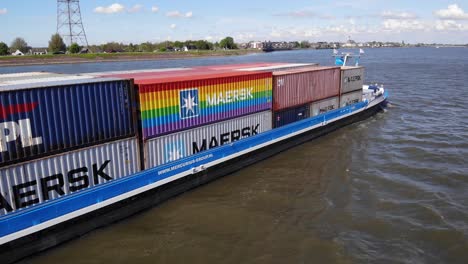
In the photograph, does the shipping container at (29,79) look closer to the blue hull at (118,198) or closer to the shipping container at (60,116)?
the shipping container at (60,116)

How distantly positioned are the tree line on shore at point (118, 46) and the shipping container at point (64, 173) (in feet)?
390

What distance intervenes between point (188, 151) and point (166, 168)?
1700 millimetres

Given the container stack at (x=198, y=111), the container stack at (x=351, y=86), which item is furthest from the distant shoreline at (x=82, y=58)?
the container stack at (x=198, y=111)

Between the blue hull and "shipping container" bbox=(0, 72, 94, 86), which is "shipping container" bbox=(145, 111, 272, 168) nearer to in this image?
the blue hull

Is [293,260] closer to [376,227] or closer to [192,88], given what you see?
[376,227]

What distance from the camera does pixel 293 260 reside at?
10.2 meters

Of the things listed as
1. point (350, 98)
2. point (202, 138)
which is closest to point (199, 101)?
point (202, 138)

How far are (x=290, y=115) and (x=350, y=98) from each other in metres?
8.37

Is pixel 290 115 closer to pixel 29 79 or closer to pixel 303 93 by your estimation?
pixel 303 93

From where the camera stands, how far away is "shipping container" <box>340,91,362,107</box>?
997 inches

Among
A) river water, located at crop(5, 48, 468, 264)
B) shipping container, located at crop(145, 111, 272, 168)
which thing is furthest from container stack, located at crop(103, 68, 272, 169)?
river water, located at crop(5, 48, 468, 264)

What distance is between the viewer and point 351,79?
2584cm

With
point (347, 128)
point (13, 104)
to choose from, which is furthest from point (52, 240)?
point (347, 128)

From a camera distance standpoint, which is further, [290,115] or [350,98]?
[350,98]
